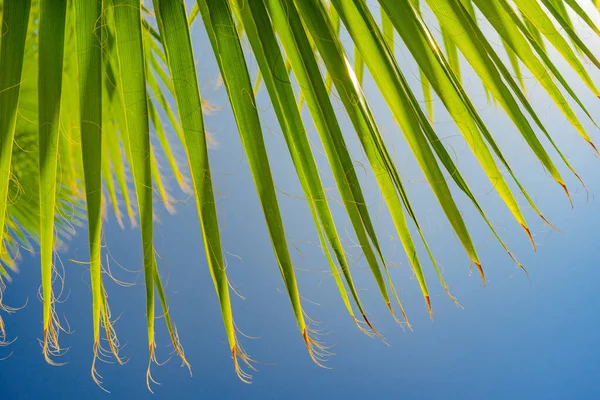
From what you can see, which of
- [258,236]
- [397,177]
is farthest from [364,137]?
[258,236]

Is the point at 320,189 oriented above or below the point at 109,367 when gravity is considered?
above

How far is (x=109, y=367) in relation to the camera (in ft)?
9.40

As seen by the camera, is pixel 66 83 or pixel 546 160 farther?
pixel 66 83

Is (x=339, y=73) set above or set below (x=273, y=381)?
above

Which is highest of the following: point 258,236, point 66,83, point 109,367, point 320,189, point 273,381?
point 258,236

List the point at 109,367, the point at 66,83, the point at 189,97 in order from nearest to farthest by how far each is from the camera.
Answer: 1. the point at 189,97
2. the point at 66,83
3. the point at 109,367

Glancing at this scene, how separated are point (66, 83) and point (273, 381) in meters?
2.65

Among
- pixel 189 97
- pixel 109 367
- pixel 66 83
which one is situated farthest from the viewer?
pixel 109 367

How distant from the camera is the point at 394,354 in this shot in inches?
118

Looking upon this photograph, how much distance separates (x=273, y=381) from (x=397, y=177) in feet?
9.42

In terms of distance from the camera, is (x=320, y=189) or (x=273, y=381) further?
(x=273, y=381)

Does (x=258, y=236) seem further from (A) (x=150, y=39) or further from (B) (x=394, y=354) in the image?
(A) (x=150, y=39)

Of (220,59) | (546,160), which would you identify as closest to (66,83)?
(220,59)

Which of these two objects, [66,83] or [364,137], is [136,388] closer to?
[66,83]
